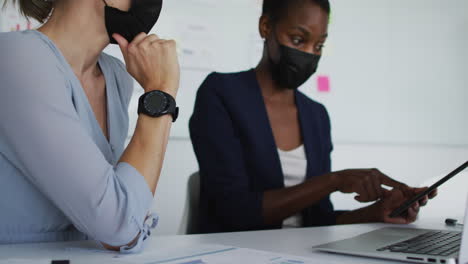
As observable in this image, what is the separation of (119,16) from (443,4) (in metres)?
2.93

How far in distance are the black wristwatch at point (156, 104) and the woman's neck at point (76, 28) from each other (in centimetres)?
22

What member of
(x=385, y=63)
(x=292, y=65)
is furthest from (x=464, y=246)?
(x=385, y=63)

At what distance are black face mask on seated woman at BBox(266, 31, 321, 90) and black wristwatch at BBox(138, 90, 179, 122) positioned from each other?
79 centimetres

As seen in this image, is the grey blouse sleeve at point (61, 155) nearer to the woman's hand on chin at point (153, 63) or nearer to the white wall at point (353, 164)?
the woman's hand on chin at point (153, 63)

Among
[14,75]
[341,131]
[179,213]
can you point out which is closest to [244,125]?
[14,75]

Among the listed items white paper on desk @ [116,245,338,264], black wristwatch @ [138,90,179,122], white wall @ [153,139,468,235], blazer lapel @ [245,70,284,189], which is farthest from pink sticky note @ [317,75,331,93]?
white paper on desk @ [116,245,338,264]

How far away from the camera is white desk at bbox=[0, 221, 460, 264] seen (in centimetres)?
82

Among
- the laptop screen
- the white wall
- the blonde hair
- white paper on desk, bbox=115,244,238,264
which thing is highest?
the blonde hair

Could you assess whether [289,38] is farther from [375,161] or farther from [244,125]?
[375,161]

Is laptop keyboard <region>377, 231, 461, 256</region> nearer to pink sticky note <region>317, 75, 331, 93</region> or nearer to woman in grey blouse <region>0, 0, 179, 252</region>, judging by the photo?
woman in grey blouse <region>0, 0, 179, 252</region>

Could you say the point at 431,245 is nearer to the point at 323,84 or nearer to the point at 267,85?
the point at 267,85

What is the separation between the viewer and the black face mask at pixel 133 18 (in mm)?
1061

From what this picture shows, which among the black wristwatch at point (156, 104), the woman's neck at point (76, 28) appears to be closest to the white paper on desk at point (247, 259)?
the black wristwatch at point (156, 104)

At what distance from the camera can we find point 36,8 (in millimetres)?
1191
